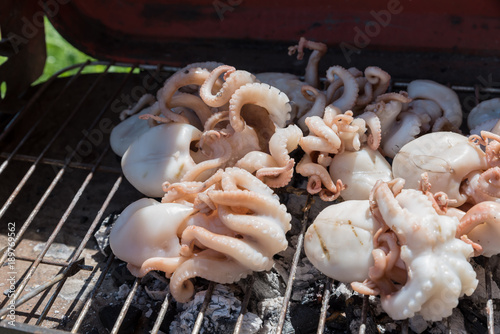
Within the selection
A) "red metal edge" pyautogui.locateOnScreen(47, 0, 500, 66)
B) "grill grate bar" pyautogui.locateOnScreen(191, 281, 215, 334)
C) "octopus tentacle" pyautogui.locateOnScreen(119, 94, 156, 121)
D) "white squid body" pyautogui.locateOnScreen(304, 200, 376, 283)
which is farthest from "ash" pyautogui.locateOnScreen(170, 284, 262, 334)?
"red metal edge" pyautogui.locateOnScreen(47, 0, 500, 66)

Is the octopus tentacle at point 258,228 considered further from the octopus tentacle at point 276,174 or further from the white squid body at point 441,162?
the white squid body at point 441,162

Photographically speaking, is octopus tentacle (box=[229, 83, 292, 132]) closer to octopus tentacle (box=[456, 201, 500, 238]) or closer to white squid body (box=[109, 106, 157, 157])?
white squid body (box=[109, 106, 157, 157])

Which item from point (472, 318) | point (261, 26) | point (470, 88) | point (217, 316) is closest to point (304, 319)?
point (217, 316)

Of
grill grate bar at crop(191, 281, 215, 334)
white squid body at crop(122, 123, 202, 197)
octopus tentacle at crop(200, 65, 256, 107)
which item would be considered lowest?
grill grate bar at crop(191, 281, 215, 334)

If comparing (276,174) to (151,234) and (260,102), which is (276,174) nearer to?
(260,102)

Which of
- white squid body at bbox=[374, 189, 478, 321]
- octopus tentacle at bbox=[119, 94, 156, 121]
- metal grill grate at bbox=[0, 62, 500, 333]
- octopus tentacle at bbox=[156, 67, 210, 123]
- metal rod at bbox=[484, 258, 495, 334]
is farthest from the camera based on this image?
octopus tentacle at bbox=[119, 94, 156, 121]

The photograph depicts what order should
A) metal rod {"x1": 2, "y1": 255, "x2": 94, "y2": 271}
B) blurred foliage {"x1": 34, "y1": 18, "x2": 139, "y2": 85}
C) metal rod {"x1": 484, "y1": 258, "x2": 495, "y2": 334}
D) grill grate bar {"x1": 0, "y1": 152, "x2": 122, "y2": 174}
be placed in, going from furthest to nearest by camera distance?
blurred foliage {"x1": 34, "y1": 18, "x2": 139, "y2": 85}, grill grate bar {"x1": 0, "y1": 152, "x2": 122, "y2": 174}, metal rod {"x1": 2, "y1": 255, "x2": 94, "y2": 271}, metal rod {"x1": 484, "y1": 258, "x2": 495, "y2": 334}

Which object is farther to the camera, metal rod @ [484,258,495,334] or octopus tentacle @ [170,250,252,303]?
octopus tentacle @ [170,250,252,303]

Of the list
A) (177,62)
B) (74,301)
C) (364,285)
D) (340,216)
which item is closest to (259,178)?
(340,216)
